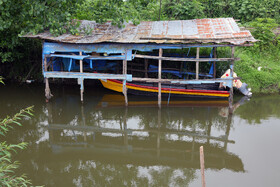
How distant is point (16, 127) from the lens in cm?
835

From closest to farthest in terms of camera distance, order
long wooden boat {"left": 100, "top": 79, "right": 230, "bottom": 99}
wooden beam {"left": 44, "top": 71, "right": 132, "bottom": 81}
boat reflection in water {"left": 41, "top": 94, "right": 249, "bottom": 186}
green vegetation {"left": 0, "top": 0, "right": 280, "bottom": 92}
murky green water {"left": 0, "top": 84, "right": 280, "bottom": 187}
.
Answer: murky green water {"left": 0, "top": 84, "right": 280, "bottom": 187}, boat reflection in water {"left": 41, "top": 94, "right": 249, "bottom": 186}, green vegetation {"left": 0, "top": 0, "right": 280, "bottom": 92}, wooden beam {"left": 44, "top": 71, "right": 132, "bottom": 81}, long wooden boat {"left": 100, "top": 79, "right": 230, "bottom": 99}

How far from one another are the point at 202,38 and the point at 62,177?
20.7 feet

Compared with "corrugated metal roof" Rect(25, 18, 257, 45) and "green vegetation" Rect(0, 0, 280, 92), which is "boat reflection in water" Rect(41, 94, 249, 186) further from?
"green vegetation" Rect(0, 0, 280, 92)

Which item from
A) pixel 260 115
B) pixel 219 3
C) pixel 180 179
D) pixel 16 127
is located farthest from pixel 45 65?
pixel 219 3

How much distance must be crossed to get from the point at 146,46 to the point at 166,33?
38.3 inches

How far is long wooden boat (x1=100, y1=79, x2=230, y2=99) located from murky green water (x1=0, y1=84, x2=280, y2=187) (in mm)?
370

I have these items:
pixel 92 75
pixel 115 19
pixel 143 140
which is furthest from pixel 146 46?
pixel 143 140

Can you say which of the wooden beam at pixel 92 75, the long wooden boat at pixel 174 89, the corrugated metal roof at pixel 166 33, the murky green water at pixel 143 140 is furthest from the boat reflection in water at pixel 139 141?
the corrugated metal roof at pixel 166 33

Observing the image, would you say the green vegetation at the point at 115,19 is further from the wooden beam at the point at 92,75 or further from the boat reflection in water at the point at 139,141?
the boat reflection in water at the point at 139,141

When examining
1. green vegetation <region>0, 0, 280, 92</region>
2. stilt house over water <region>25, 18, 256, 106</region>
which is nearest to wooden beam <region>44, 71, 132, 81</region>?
stilt house over water <region>25, 18, 256, 106</region>

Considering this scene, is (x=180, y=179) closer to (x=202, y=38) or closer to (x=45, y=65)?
(x=202, y=38)

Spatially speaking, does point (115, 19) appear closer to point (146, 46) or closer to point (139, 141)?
point (146, 46)

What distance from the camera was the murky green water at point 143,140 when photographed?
6.05 meters

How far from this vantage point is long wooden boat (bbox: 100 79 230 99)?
35.9 ft
